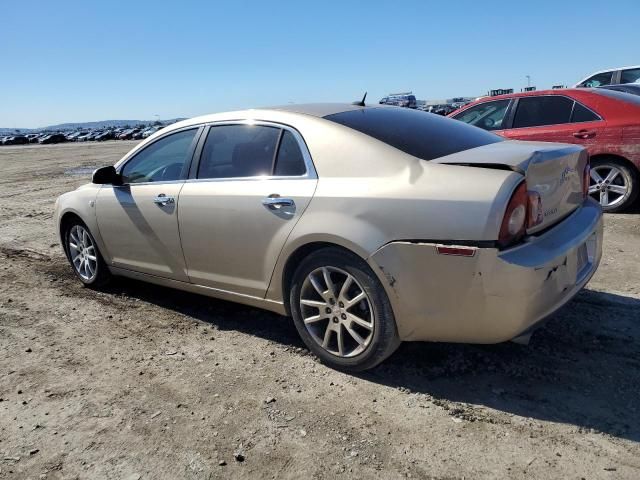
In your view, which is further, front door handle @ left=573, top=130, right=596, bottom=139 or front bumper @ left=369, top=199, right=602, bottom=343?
front door handle @ left=573, top=130, right=596, bottom=139

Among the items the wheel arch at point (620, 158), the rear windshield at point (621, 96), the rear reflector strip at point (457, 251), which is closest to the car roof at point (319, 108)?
the rear reflector strip at point (457, 251)

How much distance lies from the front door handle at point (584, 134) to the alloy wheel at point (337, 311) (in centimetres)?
503

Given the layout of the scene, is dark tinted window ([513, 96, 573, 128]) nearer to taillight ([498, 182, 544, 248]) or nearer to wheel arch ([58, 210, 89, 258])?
taillight ([498, 182, 544, 248])

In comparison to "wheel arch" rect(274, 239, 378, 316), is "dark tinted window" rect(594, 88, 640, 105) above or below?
above

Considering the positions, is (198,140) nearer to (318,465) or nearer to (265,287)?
(265,287)

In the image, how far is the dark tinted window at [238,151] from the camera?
3598 mm

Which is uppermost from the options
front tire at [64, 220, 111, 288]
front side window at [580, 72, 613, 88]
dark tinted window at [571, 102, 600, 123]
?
front side window at [580, 72, 613, 88]

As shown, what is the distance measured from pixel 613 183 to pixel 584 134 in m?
0.72

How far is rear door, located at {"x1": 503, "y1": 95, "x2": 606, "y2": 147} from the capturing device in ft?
22.2

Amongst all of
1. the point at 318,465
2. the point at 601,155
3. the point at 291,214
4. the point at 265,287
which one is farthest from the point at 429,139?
the point at 601,155

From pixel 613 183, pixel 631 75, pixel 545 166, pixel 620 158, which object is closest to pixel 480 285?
pixel 545 166

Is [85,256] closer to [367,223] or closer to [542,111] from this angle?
[367,223]

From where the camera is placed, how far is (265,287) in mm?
3541

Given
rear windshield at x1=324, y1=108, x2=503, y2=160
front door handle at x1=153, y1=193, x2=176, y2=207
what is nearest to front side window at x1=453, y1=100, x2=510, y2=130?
rear windshield at x1=324, y1=108, x2=503, y2=160
